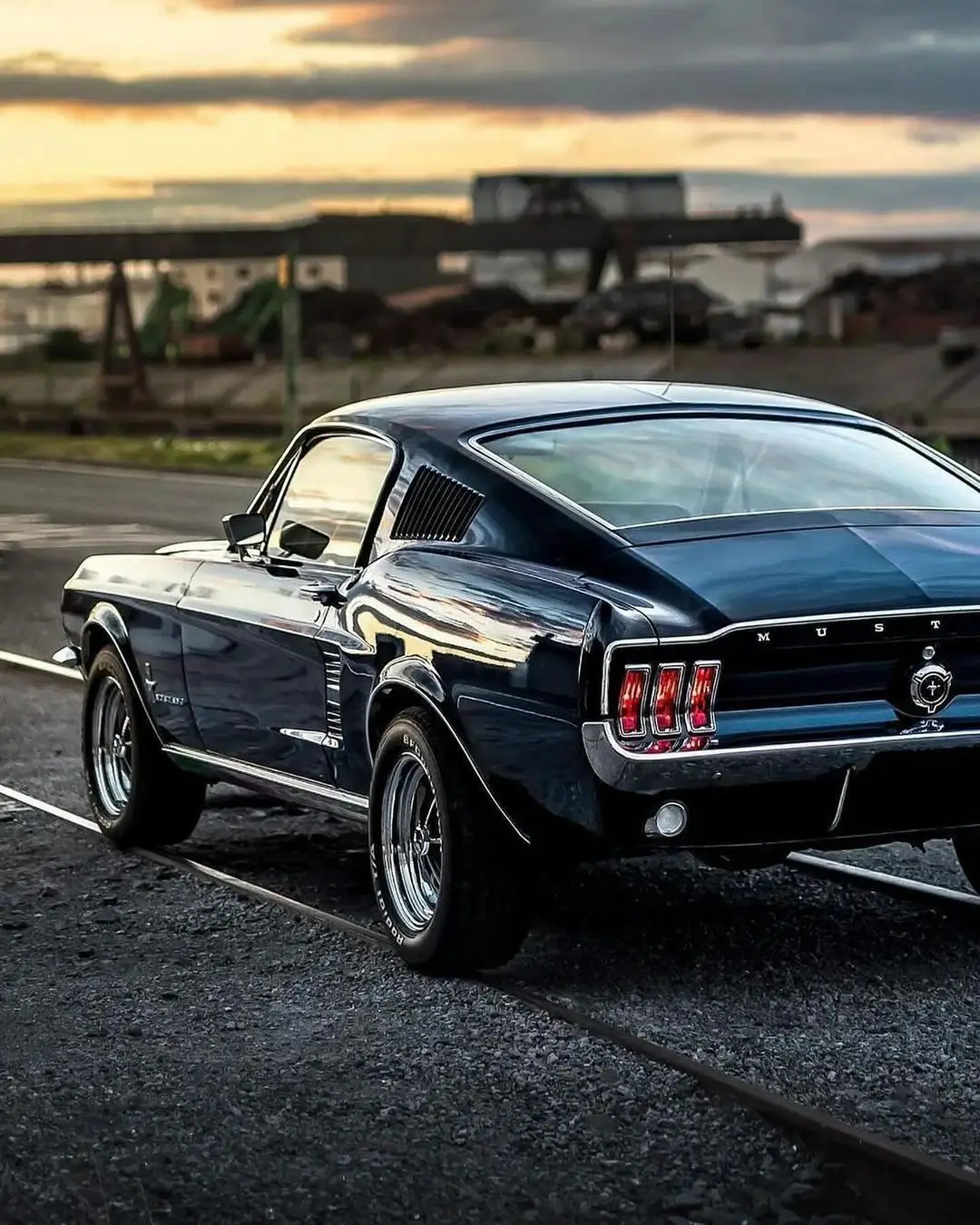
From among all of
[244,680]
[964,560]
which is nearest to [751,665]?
[964,560]

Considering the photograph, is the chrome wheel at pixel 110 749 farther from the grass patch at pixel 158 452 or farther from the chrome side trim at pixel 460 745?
the grass patch at pixel 158 452

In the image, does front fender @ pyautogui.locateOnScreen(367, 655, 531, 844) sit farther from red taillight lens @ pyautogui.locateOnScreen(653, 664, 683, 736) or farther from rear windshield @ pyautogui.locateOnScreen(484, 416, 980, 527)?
rear windshield @ pyautogui.locateOnScreen(484, 416, 980, 527)

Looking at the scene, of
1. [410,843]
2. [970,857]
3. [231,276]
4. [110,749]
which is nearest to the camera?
[410,843]

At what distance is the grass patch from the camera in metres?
39.3

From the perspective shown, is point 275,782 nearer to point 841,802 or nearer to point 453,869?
point 453,869

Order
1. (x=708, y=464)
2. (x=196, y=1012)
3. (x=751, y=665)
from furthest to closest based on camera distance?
(x=708, y=464) < (x=196, y=1012) < (x=751, y=665)

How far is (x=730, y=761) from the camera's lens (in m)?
5.62

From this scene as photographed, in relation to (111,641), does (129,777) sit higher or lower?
lower

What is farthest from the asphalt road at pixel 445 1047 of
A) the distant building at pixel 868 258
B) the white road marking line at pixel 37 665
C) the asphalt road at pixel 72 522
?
the distant building at pixel 868 258

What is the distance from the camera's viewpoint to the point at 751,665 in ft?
18.5

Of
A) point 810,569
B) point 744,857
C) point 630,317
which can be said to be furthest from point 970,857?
point 630,317

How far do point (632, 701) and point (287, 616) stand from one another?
5.86 ft

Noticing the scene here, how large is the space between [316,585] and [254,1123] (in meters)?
2.31

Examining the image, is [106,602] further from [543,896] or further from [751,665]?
[751,665]
